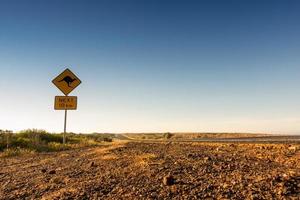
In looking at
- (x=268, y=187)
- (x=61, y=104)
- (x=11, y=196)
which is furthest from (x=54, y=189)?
(x=61, y=104)

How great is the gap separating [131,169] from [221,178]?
2141mm

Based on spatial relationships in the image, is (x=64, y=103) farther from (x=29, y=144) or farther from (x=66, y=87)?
(x=29, y=144)

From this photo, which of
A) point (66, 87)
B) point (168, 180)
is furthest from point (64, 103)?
point (168, 180)

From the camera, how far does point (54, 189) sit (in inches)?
246

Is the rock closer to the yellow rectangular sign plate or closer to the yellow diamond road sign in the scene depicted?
the yellow diamond road sign

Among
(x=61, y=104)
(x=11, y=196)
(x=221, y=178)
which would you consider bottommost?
(x=11, y=196)

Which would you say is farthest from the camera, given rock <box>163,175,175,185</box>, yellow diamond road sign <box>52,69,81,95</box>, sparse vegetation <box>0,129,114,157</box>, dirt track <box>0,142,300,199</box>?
yellow diamond road sign <box>52,69,81,95</box>

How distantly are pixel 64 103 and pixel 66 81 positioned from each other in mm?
1183

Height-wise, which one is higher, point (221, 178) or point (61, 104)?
point (61, 104)

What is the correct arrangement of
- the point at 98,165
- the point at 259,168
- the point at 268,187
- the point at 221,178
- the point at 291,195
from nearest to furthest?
the point at 291,195 < the point at 268,187 < the point at 221,178 < the point at 259,168 < the point at 98,165

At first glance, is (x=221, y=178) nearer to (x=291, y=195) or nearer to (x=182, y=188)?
(x=182, y=188)

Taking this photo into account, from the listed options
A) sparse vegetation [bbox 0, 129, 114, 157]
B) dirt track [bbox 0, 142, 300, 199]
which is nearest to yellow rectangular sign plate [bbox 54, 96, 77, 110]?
sparse vegetation [bbox 0, 129, 114, 157]

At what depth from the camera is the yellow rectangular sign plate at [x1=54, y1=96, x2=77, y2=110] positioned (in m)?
17.8

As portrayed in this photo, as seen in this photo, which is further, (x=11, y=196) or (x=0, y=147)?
(x=0, y=147)
